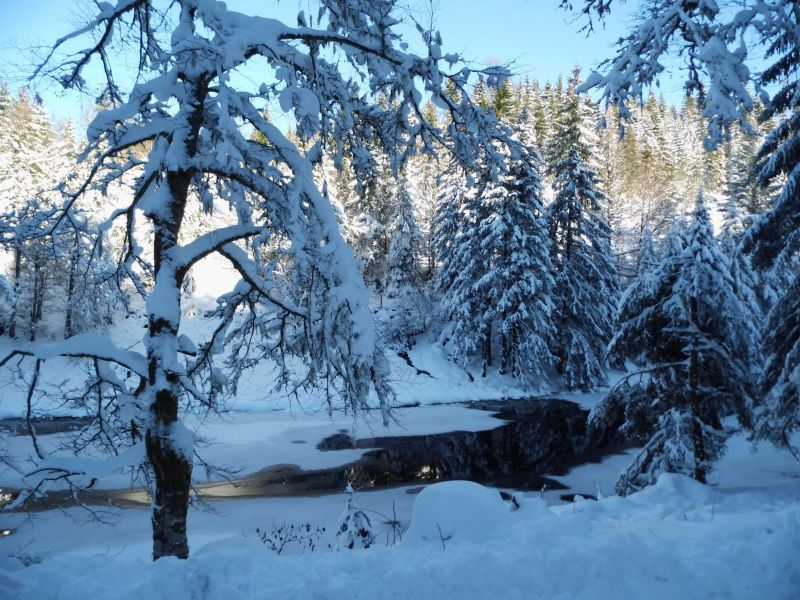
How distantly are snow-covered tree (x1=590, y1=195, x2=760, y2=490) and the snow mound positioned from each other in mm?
5502

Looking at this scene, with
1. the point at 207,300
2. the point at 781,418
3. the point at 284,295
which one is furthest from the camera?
the point at 207,300

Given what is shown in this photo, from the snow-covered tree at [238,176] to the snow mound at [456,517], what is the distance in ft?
4.83

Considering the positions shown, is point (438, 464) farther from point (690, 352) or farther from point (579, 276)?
point (579, 276)

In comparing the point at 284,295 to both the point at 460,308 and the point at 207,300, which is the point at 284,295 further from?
the point at 207,300

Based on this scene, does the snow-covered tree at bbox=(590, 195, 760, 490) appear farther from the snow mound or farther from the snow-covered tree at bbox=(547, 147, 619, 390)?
the snow-covered tree at bbox=(547, 147, 619, 390)

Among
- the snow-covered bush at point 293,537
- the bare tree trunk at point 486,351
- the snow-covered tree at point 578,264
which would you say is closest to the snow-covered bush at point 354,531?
the snow-covered bush at point 293,537

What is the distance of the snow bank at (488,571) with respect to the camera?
3.07m

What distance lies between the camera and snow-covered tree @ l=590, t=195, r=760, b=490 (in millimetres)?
8555

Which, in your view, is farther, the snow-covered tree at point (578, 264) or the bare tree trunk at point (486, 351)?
the bare tree trunk at point (486, 351)

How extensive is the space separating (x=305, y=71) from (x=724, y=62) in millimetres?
3183

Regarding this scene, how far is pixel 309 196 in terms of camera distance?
3727mm

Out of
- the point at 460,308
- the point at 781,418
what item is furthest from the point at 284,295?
the point at 460,308

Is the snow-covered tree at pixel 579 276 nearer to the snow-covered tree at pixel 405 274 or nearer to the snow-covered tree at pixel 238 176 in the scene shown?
the snow-covered tree at pixel 405 274

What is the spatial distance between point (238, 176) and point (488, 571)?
3.84 m
